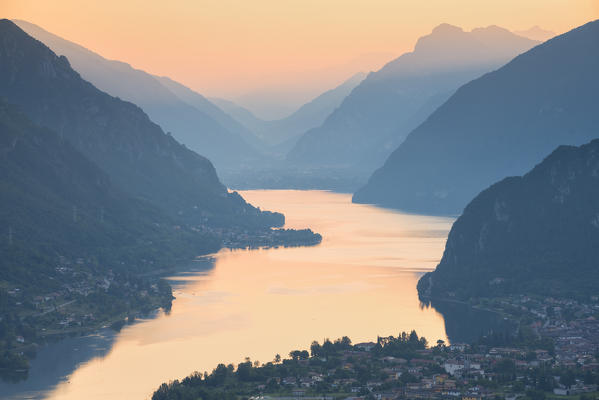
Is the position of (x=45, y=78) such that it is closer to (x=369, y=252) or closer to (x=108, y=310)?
(x=369, y=252)

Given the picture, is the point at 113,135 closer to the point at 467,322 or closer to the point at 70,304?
the point at 70,304

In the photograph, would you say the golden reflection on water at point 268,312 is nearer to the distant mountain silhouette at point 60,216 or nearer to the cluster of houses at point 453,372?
the cluster of houses at point 453,372

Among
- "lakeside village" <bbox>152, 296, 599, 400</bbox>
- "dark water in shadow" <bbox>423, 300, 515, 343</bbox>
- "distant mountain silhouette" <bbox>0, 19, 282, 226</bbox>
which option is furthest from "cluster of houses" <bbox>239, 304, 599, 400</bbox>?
"distant mountain silhouette" <bbox>0, 19, 282, 226</bbox>

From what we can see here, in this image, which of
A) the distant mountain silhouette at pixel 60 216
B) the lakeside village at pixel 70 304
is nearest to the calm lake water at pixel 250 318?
the lakeside village at pixel 70 304

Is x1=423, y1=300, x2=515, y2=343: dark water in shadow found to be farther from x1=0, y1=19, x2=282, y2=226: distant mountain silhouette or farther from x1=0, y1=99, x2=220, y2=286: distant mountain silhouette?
x1=0, y1=19, x2=282, y2=226: distant mountain silhouette

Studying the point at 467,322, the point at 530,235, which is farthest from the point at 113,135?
the point at 467,322

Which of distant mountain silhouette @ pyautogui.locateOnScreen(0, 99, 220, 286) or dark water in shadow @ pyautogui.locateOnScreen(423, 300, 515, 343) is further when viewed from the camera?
distant mountain silhouette @ pyautogui.locateOnScreen(0, 99, 220, 286)
